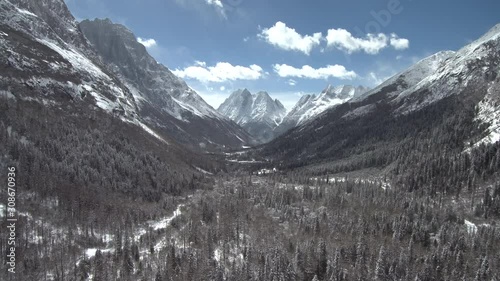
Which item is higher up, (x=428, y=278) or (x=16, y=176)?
(x=16, y=176)

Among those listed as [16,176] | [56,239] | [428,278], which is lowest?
[428,278]

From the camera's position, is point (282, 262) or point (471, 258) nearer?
point (282, 262)

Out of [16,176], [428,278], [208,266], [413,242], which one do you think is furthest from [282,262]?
[16,176]

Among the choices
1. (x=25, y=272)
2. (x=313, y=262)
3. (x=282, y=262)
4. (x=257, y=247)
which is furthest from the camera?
(x=257, y=247)

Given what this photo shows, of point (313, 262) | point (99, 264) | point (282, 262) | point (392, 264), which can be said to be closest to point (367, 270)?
point (392, 264)

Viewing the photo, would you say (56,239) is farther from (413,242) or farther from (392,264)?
(413,242)

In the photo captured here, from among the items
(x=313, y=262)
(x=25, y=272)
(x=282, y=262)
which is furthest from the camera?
(x=313, y=262)

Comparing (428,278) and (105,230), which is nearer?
(428,278)

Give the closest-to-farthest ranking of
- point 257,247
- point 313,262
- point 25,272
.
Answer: point 25,272, point 313,262, point 257,247

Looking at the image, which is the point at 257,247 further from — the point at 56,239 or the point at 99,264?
the point at 56,239
